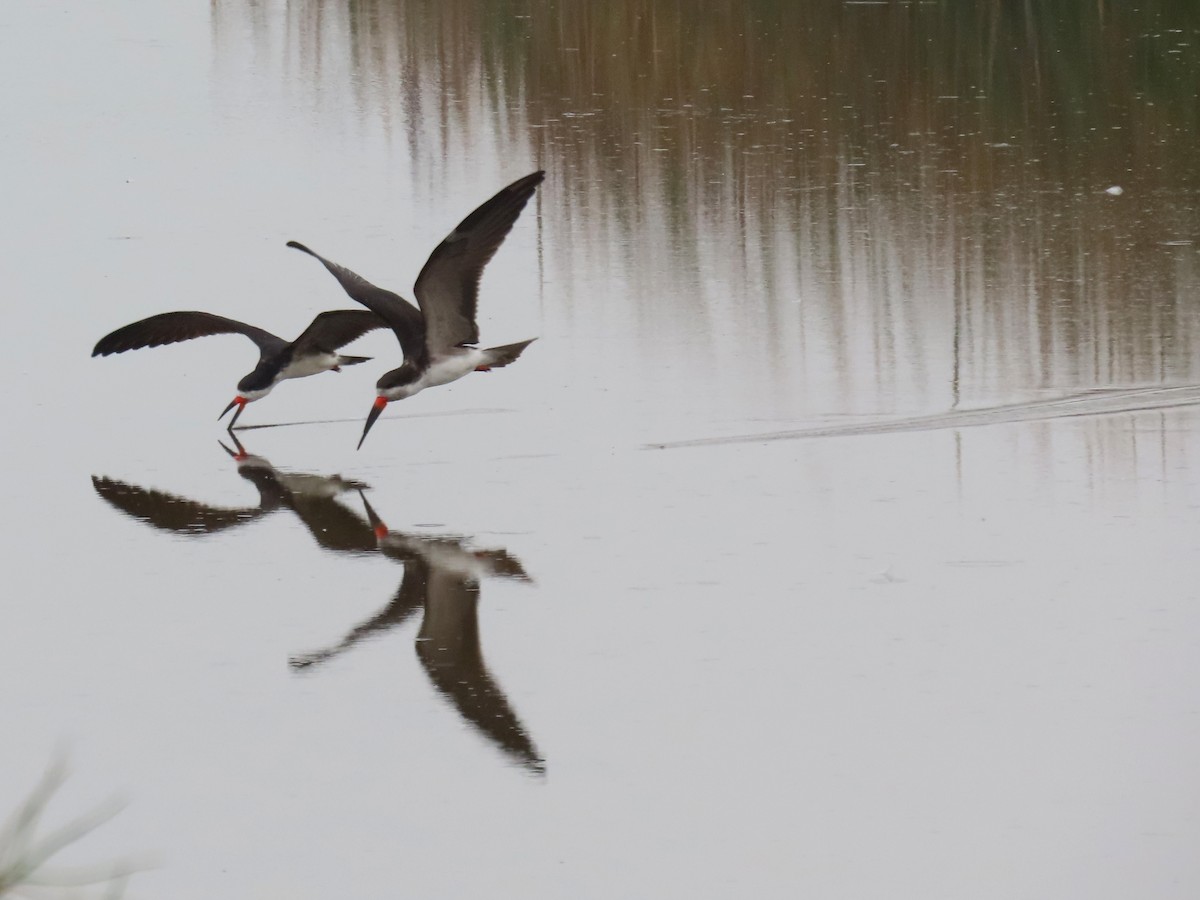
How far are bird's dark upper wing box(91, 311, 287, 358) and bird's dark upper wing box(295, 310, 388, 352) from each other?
0.22 meters

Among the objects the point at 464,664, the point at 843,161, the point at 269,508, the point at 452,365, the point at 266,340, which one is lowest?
the point at 464,664

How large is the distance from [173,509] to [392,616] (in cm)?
139

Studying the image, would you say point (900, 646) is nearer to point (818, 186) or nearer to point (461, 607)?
point (461, 607)

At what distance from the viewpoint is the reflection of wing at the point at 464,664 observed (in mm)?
4879

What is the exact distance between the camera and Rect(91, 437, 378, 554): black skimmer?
661 cm

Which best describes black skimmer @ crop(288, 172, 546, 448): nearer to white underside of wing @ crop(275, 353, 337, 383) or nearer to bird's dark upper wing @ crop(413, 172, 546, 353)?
bird's dark upper wing @ crop(413, 172, 546, 353)

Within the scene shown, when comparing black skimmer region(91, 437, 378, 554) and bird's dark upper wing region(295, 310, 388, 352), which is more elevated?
bird's dark upper wing region(295, 310, 388, 352)

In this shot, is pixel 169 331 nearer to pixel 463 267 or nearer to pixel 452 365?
pixel 452 365

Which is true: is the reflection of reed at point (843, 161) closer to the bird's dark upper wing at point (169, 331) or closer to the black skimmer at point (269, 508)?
the bird's dark upper wing at point (169, 331)

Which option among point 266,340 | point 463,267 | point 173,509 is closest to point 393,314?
point 463,267

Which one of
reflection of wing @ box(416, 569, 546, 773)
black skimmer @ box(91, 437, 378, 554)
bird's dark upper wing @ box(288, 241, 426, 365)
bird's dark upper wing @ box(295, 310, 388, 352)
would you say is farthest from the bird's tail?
reflection of wing @ box(416, 569, 546, 773)

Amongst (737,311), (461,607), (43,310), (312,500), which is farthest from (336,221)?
(461,607)

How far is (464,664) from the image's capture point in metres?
5.36

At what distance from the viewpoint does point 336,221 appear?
11.1 meters
